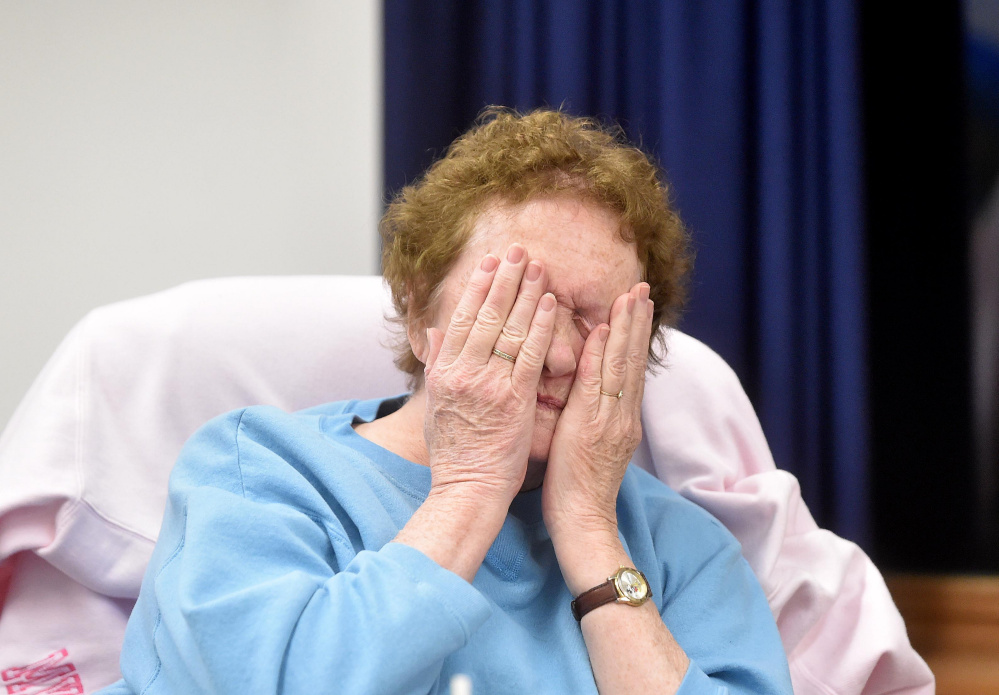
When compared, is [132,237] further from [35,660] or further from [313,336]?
[35,660]

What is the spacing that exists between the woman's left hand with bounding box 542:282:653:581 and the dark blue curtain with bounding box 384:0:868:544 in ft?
3.23

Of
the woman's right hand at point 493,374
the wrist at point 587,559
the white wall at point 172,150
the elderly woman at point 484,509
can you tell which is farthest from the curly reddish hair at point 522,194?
the white wall at point 172,150

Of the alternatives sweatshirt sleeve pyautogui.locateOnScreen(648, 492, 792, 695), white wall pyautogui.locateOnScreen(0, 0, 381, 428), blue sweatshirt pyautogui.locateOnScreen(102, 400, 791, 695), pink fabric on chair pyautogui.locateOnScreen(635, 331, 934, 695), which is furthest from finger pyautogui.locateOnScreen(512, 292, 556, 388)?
white wall pyautogui.locateOnScreen(0, 0, 381, 428)

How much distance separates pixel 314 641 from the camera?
0.78 meters

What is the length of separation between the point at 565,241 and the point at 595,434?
0.81ft

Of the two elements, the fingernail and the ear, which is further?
the ear

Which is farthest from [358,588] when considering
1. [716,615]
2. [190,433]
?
[190,433]

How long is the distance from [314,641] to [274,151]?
5.17 ft

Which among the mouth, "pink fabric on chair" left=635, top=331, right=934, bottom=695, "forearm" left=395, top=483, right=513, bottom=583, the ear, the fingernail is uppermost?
the fingernail

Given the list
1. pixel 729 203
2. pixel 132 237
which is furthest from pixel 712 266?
pixel 132 237

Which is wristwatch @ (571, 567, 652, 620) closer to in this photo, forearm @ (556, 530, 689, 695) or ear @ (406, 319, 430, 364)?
forearm @ (556, 530, 689, 695)

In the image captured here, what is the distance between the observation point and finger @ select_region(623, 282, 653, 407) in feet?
3.40

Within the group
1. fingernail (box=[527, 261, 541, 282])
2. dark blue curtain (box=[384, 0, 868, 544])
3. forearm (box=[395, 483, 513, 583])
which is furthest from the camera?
dark blue curtain (box=[384, 0, 868, 544])

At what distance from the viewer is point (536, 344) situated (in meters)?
0.97
